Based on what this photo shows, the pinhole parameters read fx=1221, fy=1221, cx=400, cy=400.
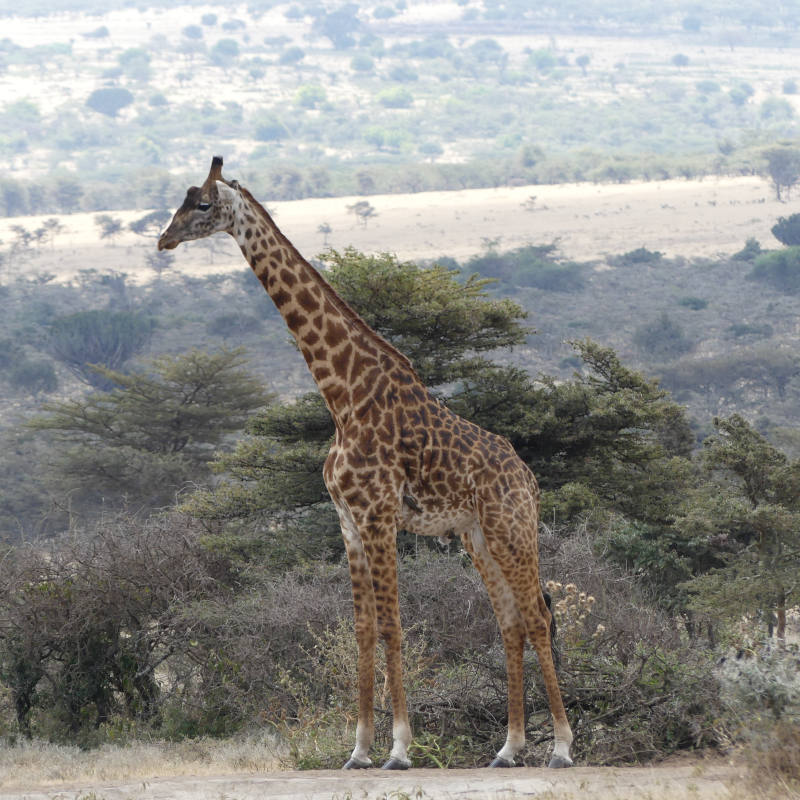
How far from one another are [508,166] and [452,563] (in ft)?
350

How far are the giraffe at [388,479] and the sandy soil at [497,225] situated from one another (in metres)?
71.6

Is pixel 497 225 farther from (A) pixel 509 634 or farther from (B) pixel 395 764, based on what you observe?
(B) pixel 395 764

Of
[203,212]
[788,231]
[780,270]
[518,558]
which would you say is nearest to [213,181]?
[203,212]

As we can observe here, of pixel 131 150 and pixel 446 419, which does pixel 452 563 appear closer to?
pixel 446 419

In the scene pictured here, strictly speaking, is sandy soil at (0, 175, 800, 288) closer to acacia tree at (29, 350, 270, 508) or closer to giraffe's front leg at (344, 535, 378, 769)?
acacia tree at (29, 350, 270, 508)

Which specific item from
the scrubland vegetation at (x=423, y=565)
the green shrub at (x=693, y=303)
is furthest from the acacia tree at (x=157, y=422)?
the green shrub at (x=693, y=303)

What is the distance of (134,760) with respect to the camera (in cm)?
964

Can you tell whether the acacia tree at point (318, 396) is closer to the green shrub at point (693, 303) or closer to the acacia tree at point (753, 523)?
the acacia tree at point (753, 523)

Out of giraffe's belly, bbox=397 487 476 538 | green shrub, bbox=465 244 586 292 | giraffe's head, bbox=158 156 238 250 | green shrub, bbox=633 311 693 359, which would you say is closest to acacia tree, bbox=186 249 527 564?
giraffe's belly, bbox=397 487 476 538

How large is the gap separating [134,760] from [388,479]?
140 inches

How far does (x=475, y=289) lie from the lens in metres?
19.6

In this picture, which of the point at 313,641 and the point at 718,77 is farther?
the point at 718,77

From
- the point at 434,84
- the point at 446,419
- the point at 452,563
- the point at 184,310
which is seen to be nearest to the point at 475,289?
the point at 452,563

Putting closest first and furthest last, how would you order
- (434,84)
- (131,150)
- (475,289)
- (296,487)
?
1. (296,487)
2. (475,289)
3. (131,150)
4. (434,84)
